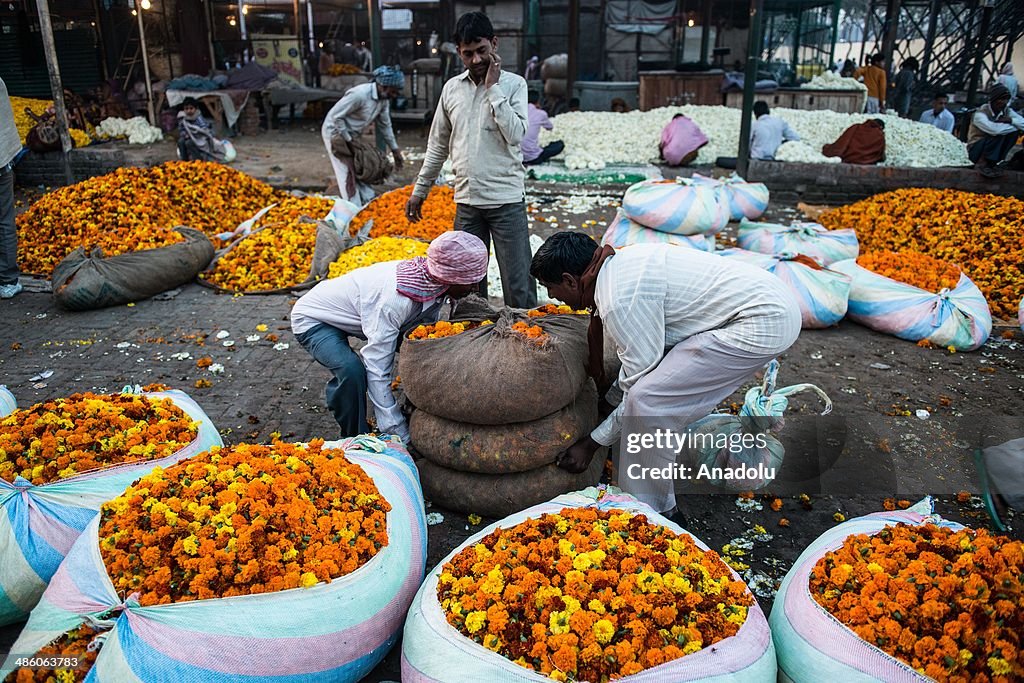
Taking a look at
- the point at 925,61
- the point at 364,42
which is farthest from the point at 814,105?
the point at 364,42

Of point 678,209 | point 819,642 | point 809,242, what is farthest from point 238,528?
point 809,242

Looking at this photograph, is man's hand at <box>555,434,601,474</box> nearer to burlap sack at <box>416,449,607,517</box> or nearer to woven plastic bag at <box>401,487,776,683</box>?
burlap sack at <box>416,449,607,517</box>

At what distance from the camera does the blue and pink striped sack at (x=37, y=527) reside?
241 centimetres

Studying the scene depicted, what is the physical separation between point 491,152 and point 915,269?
11.9 ft

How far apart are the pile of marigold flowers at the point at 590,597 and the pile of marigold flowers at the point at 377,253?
159 inches

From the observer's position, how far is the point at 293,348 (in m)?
5.18

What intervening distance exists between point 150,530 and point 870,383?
427 cm

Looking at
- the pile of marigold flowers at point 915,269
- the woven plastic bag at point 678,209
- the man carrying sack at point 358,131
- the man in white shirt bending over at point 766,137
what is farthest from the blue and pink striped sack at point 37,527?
the man in white shirt bending over at point 766,137

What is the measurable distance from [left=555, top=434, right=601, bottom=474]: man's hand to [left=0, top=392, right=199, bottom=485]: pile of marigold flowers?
1.55 m

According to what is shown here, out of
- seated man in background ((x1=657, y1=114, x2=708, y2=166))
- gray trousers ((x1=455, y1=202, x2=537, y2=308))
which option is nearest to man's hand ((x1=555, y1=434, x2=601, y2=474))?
gray trousers ((x1=455, y1=202, x2=537, y2=308))

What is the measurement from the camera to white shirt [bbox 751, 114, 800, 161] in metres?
10.2

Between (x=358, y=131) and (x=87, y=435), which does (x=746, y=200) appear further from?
(x=87, y=435)

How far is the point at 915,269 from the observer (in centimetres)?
575

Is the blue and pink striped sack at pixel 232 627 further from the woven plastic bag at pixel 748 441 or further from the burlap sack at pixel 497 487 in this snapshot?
the woven plastic bag at pixel 748 441
